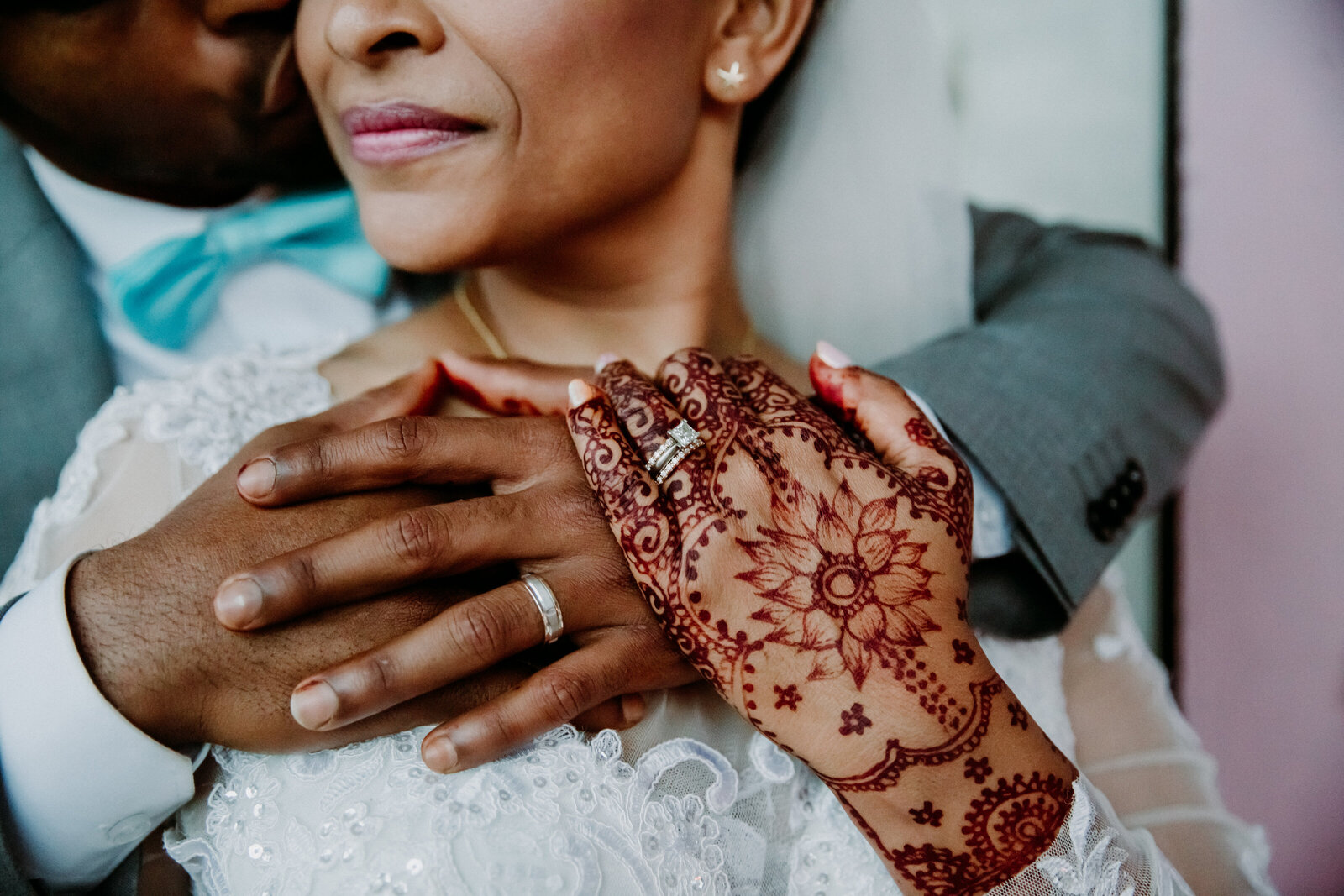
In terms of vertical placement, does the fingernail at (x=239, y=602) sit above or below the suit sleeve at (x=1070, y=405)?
above

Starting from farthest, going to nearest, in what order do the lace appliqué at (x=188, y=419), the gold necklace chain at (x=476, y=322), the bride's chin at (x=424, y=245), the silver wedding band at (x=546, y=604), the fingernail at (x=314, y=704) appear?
the gold necklace chain at (x=476, y=322)
the bride's chin at (x=424, y=245)
the lace appliqué at (x=188, y=419)
the silver wedding band at (x=546, y=604)
the fingernail at (x=314, y=704)

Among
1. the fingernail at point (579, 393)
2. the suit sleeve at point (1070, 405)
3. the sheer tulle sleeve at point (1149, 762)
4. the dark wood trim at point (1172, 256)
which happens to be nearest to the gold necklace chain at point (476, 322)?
the fingernail at point (579, 393)

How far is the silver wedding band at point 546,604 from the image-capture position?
2.30 ft

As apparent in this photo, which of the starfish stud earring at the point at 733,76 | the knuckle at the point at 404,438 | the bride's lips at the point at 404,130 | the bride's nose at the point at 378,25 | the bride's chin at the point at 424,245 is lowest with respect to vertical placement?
the knuckle at the point at 404,438

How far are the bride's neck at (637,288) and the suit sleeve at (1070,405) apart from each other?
28 centimetres

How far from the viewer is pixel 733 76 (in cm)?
107

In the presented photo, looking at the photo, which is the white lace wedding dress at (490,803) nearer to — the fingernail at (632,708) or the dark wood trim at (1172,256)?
the fingernail at (632,708)

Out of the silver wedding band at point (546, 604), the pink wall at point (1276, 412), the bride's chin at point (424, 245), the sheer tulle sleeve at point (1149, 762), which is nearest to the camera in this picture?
the silver wedding band at point (546, 604)

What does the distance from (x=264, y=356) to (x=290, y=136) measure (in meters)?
0.37

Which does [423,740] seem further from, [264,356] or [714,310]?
[714,310]

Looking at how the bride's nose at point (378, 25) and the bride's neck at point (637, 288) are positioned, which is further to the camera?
the bride's neck at point (637, 288)

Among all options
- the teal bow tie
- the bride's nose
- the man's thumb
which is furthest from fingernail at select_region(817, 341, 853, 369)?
the teal bow tie

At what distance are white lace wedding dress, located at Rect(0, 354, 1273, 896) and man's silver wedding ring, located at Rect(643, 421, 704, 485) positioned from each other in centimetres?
22

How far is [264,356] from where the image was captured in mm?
1008
